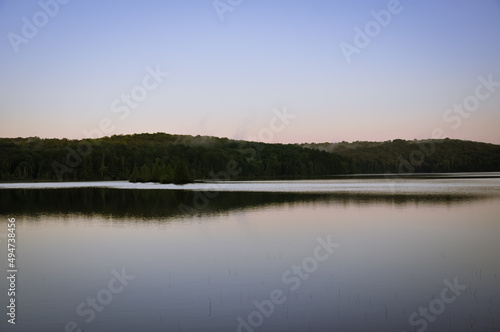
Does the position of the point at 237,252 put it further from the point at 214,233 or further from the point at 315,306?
the point at 315,306

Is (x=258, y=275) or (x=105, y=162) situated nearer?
(x=258, y=275)

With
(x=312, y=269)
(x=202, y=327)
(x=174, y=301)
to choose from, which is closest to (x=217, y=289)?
(x=174, y=301)

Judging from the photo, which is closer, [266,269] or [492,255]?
[266,269]

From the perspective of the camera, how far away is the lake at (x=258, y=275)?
462 inches

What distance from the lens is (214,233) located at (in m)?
26.5

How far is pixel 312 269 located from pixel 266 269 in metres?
1.66

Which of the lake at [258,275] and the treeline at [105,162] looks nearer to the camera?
the lake at [258,275]

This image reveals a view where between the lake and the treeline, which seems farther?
the treeline

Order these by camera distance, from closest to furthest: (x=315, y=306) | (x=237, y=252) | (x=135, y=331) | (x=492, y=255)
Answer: (x=135, y=331) → (x=315, y=306) → (x=492, y=255) → (x=237, y=252)

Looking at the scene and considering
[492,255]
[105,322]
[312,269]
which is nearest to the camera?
[105,322]

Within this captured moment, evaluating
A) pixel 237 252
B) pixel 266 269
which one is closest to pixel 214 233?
pixel 237 252

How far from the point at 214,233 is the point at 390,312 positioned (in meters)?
15.4

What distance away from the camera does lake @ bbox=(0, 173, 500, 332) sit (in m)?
11.7

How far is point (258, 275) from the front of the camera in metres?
16.3
